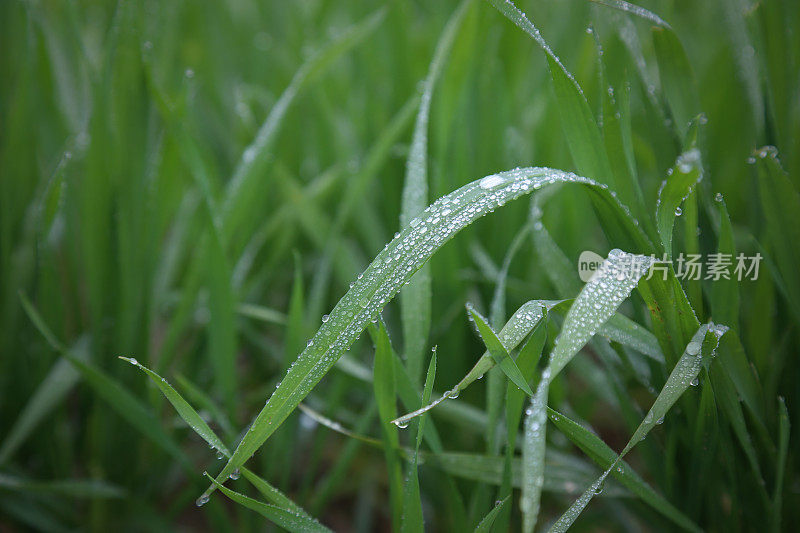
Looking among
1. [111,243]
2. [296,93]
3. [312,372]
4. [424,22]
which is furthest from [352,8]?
[312,372]

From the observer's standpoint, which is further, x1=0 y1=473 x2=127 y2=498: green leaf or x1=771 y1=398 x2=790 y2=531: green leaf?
x1=0 y1=473 x2=127 y2=498: green leaf

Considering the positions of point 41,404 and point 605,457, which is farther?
point 41,404

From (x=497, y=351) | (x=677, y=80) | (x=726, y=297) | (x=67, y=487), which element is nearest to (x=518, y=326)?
(x=497, y=351)

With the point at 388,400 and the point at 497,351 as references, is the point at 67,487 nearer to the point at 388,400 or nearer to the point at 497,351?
the point at 388,400

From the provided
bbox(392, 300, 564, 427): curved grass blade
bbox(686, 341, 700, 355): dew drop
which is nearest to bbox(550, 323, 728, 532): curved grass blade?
bbox(686, 341, 700, 355): dew drop

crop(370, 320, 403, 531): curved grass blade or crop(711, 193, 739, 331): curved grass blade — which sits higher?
crop(711, 193, 739, 331): curved grass blade

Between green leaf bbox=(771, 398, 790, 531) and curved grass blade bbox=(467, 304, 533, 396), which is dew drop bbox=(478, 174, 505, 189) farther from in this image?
green leaf bbox=(771, 398, 790, 531)
